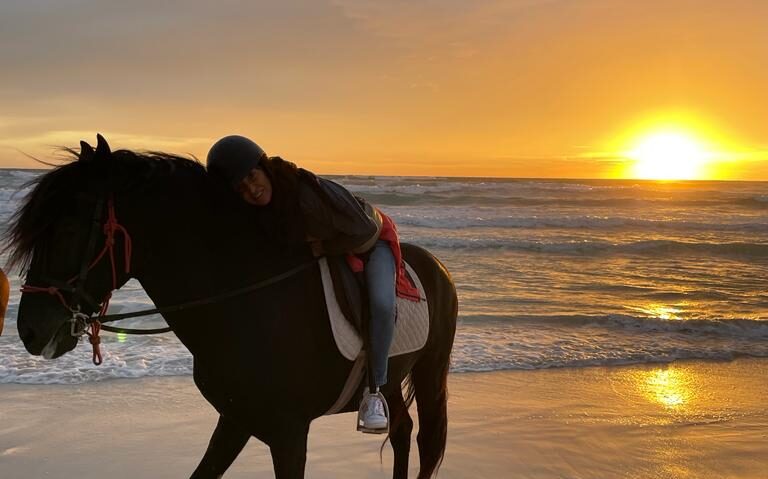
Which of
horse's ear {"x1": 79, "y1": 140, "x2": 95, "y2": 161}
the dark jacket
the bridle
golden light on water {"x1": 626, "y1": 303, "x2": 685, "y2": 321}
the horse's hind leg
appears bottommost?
golden light on water {"x1": 626, "y1": 303, "x2": 685, "y2": 321}

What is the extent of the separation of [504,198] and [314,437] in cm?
3474

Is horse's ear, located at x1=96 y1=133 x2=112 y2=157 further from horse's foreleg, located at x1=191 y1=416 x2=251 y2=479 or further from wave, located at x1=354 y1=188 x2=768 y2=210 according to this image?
wave, located at x1=354 y1=188 x2=768 y2=210

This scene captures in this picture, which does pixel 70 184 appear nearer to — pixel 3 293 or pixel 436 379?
pixel 3 293

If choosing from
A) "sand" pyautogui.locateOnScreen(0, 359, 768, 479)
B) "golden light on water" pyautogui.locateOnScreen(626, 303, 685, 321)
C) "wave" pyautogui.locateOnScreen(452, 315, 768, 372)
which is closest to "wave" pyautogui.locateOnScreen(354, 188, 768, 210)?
"golden light on water" pyautogui.locateOnScreen(626, 303, 685, 321)

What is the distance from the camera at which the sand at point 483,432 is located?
4.33 m

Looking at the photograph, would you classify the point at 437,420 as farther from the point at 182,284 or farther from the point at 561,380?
the point at 561,380

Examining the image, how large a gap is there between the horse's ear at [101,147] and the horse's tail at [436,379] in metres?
1.89

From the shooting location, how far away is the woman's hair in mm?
2566

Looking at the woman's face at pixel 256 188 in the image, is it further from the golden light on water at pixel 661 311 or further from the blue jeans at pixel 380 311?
the golden light on water at pixel 661 311

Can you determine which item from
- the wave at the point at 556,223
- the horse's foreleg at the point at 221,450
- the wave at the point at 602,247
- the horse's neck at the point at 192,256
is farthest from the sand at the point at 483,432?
the wave at the point at 556,223

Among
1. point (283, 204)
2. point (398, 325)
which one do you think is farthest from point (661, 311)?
point (283, 204)

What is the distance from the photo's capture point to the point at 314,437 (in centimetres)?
479

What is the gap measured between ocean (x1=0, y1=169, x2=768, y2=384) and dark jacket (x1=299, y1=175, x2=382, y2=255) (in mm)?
1120

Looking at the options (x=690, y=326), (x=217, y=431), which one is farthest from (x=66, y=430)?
(x=690, y=326)
